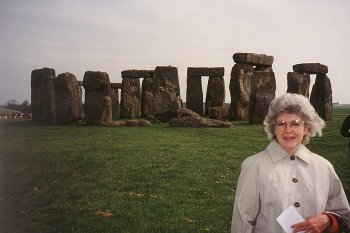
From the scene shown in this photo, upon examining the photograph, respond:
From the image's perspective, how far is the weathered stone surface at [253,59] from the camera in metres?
26.9

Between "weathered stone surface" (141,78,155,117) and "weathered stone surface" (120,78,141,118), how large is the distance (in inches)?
16.8

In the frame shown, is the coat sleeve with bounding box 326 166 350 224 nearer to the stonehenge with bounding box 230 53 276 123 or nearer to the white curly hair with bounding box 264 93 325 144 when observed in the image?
the white curly hair with bounding box 264 93 325 144

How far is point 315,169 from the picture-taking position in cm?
375

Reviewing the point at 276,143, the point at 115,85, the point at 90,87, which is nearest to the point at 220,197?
the point at 276,143

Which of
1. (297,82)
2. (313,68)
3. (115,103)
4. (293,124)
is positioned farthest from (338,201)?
(115,103)

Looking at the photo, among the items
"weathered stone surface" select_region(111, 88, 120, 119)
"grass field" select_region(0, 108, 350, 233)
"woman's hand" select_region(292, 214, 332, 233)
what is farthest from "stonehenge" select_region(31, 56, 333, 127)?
"woman's hand" select_region(292, 214, 332, 233)

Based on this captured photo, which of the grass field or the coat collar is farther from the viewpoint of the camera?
the grass field

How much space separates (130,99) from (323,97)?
13.3m

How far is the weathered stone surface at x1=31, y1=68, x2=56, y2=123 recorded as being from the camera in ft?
78.6

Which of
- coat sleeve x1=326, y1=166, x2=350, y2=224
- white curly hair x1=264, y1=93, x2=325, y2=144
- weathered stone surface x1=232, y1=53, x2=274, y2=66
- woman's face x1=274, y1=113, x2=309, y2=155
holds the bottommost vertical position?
coat sleeve x1=326, y1=166, x2=350, y2=224

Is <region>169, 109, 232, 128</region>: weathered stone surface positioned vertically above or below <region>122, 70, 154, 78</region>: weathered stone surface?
below

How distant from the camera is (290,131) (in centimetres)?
387

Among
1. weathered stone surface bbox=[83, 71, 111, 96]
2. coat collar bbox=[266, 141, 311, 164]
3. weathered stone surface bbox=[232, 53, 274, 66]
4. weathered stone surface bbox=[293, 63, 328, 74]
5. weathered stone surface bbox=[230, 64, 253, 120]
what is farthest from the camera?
weathered stone surface bbox=[232, 53, 274, 66]

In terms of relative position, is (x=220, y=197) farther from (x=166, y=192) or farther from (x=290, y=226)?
(x=290, y=226)
